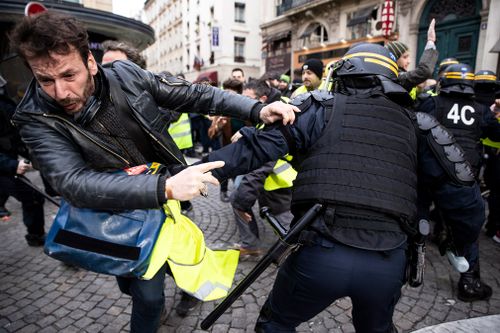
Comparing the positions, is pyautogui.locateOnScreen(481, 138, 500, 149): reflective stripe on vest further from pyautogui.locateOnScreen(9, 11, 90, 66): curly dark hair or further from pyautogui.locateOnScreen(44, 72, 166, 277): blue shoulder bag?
pyautogui.locateOnScreen(9, 11, 90, 66): curly dark hair

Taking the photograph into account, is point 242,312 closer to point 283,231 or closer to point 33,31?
point 283,231

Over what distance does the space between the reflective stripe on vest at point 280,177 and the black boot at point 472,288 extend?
1.79 metres

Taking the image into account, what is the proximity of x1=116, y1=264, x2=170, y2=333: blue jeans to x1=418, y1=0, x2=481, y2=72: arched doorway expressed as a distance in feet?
45.9

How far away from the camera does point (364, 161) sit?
153 cm

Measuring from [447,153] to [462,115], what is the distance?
2.09 metres

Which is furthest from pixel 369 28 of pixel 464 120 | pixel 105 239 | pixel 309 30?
pixel 105 239

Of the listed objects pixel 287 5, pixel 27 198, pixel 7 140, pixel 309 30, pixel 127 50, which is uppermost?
pixel 287 5

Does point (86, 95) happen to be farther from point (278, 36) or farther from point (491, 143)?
point (278, 36)

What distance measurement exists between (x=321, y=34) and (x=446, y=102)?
18.2 metres

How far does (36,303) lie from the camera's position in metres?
2.90

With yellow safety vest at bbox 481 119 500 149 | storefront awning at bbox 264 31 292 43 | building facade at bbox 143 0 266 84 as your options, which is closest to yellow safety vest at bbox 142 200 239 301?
yellow safety vest at bbox 481 119 500 149

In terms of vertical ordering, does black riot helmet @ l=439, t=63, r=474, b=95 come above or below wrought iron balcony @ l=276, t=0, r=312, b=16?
below

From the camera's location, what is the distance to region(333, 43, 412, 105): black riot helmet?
1673mm

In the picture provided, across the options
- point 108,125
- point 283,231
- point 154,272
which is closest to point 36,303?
point 154,272
